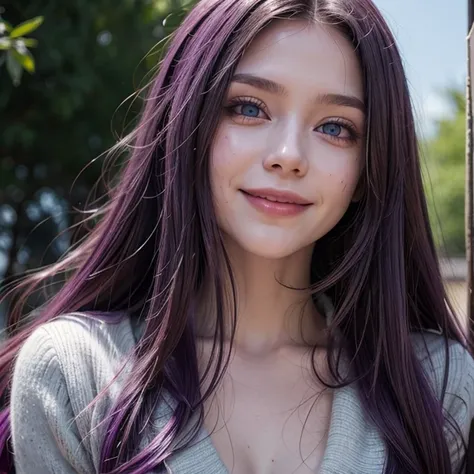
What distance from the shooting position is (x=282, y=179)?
155 cm

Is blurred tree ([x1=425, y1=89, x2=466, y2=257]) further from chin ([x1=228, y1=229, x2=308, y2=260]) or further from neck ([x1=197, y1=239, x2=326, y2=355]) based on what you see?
chin ([x1=228, y1=229, x2=308, y2=260])

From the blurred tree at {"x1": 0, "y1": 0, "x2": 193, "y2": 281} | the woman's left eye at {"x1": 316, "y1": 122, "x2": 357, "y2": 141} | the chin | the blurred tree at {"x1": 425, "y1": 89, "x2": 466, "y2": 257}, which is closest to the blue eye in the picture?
the woman's left eye at {"x1": 316, "y1": 122, "x2": 357, "y2": 141}

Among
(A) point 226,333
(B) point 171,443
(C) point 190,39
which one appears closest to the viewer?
(B) point 171,443

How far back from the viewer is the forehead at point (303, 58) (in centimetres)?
155

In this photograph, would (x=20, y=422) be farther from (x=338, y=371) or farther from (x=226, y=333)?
(x=338, y=371)

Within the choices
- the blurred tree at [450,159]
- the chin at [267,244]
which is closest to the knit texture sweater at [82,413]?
the chin at [267,244]

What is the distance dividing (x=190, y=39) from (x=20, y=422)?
79 cm

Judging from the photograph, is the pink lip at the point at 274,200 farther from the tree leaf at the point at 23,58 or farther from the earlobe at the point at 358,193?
the tree leaf at the point at 23,58

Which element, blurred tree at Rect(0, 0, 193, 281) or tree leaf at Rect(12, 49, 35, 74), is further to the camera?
blurred tree at Rect(0, 0, 193, 281)

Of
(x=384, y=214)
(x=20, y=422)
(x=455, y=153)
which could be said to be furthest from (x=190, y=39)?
(x=455, y=153)

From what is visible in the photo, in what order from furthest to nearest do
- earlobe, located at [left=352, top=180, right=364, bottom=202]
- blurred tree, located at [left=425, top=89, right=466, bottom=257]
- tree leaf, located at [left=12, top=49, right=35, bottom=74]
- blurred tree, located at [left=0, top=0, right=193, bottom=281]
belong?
1. blurred tree, located at [left=425, top=89, right=466, bottom=257]
2. blurred tree, located at [left=0, top=0, right=193, bottom=281]
3. tree leaf, located at [left=12, top=49, right=35, bottom=74]
4. earlobe, located at [left=352, top=180, right=364, bottom=202]

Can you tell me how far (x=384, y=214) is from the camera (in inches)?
67.4

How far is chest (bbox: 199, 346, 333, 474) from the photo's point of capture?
1.60 meters

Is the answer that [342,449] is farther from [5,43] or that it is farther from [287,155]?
[5,43]
